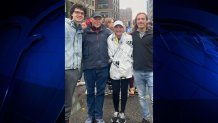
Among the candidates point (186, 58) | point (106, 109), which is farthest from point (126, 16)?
point (106, 109)

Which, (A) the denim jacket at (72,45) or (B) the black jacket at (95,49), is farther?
(B) the black jacket at (95,49)

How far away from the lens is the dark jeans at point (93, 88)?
141 inches

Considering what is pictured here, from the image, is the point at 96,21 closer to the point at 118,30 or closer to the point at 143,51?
→ the point at 118,30

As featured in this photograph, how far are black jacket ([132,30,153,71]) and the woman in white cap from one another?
0.06 metres

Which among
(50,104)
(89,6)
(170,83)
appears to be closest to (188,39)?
(170,83)

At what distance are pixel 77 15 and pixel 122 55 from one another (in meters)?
0.71

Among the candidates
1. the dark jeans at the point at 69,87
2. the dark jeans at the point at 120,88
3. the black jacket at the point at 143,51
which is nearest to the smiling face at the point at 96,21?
the black jacket at the point at 143,51

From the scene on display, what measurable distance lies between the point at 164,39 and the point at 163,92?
56 cm

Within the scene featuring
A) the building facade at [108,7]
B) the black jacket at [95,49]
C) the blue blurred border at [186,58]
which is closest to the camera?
the blue blurred border at [186,58]

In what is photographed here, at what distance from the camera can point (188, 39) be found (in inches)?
123

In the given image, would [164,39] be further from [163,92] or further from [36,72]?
[36,72]

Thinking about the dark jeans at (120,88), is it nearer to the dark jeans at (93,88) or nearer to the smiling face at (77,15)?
the dark jeans at (93,88)

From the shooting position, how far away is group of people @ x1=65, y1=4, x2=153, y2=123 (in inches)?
133

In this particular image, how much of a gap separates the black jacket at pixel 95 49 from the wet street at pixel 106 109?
328mm
